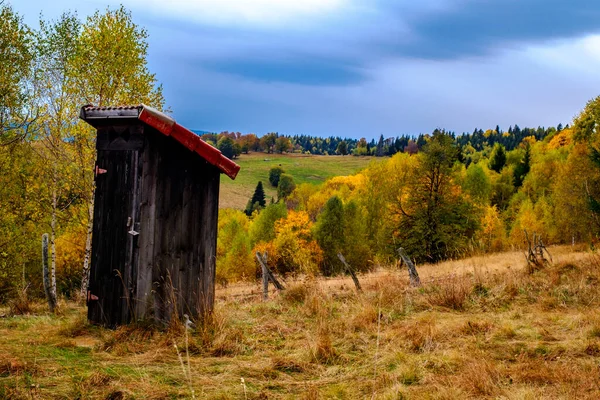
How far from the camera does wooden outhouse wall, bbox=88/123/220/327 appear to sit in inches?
260

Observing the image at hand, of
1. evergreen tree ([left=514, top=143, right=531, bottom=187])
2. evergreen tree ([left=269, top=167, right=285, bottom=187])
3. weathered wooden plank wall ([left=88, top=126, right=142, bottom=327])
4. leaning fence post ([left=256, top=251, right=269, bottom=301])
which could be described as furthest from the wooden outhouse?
evergreen tree ([left=269, top=167, right=285, bottom=187])

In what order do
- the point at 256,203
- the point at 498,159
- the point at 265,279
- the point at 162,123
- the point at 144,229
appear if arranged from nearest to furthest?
1. the point at 162,123
2. the point at 144,229
3. the point at 265,279
4. the point at 498,159
5. the point at 256,203

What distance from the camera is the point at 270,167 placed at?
159 meters

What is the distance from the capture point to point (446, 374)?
15.7 ft

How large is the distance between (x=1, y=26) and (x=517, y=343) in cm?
1636

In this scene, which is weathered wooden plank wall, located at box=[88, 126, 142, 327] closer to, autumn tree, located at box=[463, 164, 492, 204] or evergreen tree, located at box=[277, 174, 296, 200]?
autumn tree, located at box=[463, 164, 492, 204]

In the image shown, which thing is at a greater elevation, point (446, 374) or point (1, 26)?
point (1, 26)

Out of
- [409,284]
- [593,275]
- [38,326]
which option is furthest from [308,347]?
[593,275]

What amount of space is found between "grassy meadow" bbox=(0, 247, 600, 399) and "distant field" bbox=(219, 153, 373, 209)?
336ft

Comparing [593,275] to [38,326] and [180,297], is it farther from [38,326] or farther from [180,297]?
[38,326]

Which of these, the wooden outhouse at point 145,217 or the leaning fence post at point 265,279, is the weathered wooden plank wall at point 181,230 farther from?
the leaning fence post at point 265,279

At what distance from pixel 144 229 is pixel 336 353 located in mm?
3169

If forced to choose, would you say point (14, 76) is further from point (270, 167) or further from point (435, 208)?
point (270, 167)

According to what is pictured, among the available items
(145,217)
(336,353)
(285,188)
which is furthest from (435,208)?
(285,188)
